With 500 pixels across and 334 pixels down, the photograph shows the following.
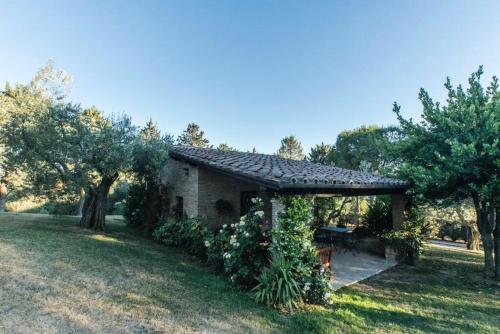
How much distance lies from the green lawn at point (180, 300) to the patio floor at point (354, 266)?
46cm

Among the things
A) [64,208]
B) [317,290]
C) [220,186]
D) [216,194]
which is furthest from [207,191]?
[64,208]

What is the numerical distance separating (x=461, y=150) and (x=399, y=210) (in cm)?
430

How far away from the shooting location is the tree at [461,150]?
7.60 m

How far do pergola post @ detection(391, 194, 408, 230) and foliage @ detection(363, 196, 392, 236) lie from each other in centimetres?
144

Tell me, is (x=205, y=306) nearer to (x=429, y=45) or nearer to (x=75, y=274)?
(x=75, y=274)

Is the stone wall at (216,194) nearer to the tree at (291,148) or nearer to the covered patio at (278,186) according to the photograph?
the covered patio at (278,186)

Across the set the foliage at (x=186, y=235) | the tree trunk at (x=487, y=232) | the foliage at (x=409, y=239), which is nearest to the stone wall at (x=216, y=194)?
the foliage at (x=186, y=235)

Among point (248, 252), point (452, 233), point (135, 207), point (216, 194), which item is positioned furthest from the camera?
point (452, 233)

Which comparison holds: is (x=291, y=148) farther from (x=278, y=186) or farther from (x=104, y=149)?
(x=278, y=186)

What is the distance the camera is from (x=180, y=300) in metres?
5.79

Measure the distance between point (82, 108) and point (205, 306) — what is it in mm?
11606

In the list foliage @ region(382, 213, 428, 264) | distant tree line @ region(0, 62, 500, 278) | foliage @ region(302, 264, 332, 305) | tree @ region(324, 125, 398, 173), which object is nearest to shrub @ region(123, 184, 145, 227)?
distant tree line @ region(0, 62, 500, 278)

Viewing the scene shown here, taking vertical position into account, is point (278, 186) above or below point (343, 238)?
above

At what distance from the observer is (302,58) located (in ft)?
55.0
